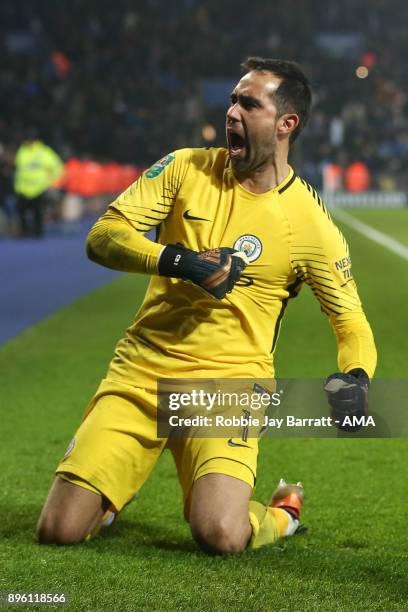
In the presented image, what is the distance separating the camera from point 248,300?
4848 mm

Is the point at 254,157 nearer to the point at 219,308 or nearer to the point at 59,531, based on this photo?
the point at 219,308

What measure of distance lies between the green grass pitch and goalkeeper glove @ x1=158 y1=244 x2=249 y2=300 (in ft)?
3.28

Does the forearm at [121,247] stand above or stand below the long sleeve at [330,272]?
above

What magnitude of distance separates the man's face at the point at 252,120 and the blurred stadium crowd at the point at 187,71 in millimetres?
33936

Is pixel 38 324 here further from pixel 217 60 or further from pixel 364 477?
pixel 217 60

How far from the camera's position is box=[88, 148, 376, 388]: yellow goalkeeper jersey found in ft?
15.7

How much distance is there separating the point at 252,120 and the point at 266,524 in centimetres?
154

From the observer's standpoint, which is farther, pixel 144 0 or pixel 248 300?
pixel 144 0

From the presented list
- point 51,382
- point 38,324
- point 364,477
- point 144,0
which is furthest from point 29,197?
point 144,0

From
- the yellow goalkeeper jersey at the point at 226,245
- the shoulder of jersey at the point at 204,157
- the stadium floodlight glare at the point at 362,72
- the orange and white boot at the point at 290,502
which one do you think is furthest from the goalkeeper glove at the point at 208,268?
the stadium floodlight glare at the point at 362,72

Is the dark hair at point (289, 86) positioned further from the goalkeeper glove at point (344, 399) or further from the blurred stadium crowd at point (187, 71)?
the blurred stadium crowd at point (187, 71)

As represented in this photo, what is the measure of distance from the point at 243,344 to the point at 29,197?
19.8m

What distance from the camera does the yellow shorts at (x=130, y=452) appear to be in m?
4.71

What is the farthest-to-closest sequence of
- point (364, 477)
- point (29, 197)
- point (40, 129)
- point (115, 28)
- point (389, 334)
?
point (115, 28) → point (40, 129) → point (29, 197) → point (389, 334) → point (364, 477)
